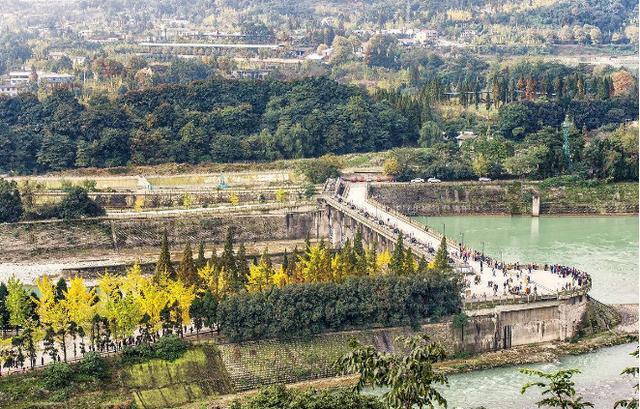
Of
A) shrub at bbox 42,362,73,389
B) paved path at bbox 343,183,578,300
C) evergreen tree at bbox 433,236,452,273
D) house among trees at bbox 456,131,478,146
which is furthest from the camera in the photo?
house among trees at bbox 456,131,478,146

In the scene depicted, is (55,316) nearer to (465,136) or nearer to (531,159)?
(531,159)

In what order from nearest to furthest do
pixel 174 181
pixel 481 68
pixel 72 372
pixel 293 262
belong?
pixel 72 372
pixel 293 262
pixel 174 181
pixel 481 68

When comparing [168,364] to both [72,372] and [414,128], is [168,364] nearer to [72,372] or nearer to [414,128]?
[72,372]

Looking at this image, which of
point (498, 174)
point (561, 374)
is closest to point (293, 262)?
point (561, 374)

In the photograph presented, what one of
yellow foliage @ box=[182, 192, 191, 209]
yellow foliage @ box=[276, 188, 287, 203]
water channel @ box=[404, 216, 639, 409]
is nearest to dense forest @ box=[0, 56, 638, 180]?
water channel @ box=[404, 216, 639, 409]

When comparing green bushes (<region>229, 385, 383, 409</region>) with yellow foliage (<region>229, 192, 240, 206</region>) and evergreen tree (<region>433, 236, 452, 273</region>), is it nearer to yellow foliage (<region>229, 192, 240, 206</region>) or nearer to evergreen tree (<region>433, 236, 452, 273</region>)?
evergreen tree (<region>433, 236, 452, 273</region>)

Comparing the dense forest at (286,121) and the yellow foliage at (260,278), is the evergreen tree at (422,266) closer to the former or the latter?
the yellow foliage at (260,278)
